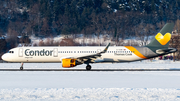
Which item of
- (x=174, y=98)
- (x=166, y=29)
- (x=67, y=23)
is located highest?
(x=67, y=23)

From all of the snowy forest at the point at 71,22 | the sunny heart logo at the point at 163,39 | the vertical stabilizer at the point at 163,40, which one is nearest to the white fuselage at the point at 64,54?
the vertical stabilizer at the point at 163,40

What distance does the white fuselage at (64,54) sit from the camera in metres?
43.2

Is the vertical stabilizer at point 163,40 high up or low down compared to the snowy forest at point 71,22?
down

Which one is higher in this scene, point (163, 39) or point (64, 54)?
point (163, 39)

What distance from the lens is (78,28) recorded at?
17912 centimetres

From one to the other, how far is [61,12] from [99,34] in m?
39.4

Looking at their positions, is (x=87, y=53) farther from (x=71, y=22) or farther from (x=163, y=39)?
(x=71, y=22)

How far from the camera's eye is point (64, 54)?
142ft

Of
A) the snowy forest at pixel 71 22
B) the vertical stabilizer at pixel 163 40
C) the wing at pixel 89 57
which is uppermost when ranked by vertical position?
the snowy forest at pixel 71 22

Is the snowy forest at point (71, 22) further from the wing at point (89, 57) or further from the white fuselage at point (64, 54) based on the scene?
the wing at point (89, 57)

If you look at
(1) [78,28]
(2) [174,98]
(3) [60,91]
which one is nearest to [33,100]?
(3) [60,91]

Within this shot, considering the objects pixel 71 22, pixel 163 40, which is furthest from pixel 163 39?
A: pixel 71 22

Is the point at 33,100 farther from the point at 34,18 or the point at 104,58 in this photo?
the point at 34,18

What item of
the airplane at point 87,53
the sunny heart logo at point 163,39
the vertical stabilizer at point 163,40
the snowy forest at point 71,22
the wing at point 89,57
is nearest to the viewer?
the wing at point 89,57
